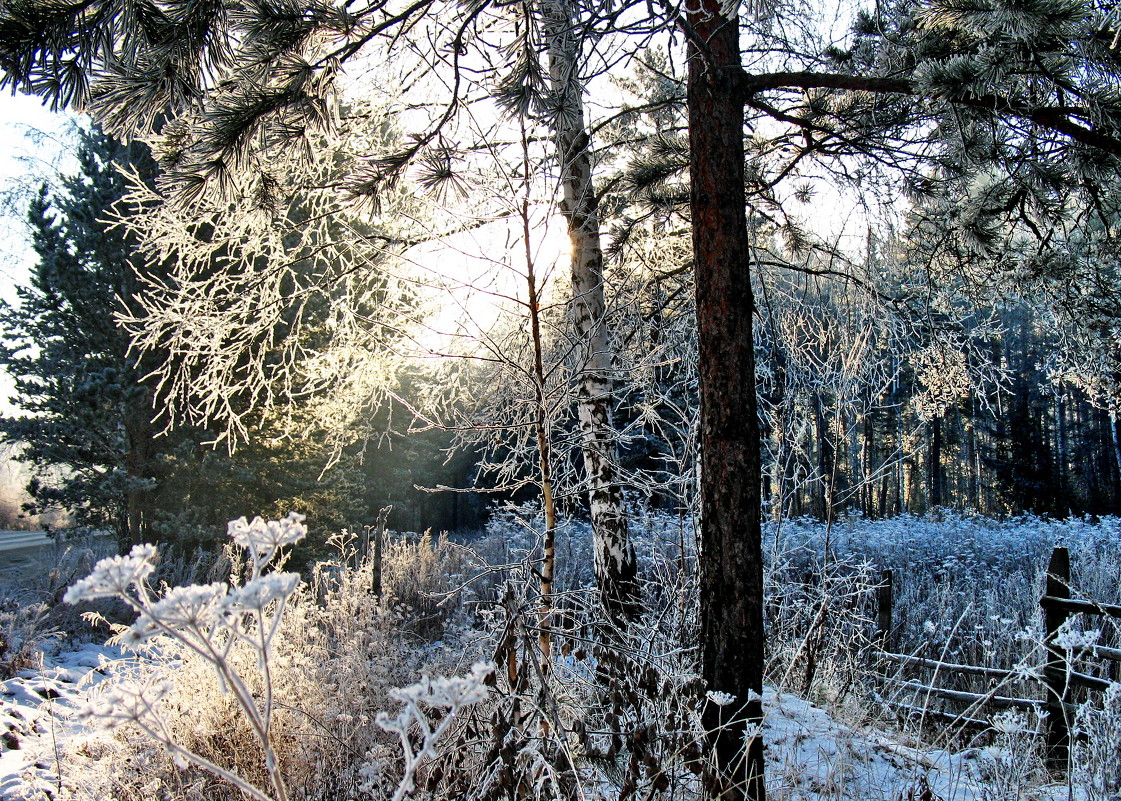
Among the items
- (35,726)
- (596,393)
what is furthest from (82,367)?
(596,393)

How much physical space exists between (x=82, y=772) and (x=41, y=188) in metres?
10.4

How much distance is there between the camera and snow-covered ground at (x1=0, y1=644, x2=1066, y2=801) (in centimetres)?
284

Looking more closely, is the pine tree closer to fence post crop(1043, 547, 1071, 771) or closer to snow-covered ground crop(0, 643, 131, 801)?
snow-covered ground crop(0, 643, 131, 801)

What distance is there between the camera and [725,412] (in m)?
2.84

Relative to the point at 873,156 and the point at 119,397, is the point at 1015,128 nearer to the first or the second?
the point at 873,156

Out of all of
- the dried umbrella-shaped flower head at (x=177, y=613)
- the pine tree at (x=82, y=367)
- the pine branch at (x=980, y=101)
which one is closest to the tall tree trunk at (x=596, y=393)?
the pine branch at (x=980, y=101)

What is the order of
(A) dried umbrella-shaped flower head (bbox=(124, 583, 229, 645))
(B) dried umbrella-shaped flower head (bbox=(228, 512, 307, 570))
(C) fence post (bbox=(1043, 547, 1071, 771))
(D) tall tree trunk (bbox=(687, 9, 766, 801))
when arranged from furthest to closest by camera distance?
(C) fence post (bbox=(1043, 547, 1071, 771))
(D) tall tree trunk (bbox=(687, 9, 766, 801))
(B) dried umbrella-shaped flower head (bbox=(228, 512, 307, 570))
(A) dried umbrella-shaped flower head (bbox=(124, 583, 229, 645))

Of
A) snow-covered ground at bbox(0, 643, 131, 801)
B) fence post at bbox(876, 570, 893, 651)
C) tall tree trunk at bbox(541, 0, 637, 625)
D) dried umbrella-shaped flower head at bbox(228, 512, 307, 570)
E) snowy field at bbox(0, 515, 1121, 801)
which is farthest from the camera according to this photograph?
fence post at bbox(876, 570, 893, 651)

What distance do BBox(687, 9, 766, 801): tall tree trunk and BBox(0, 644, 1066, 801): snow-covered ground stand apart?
47 cm

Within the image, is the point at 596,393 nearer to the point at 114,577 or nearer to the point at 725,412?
the point at 725,412

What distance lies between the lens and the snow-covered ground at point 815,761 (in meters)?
2.84

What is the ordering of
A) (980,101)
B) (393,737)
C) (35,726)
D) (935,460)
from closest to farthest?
(980,101) < (393,737) < (35,726) < (935,460)

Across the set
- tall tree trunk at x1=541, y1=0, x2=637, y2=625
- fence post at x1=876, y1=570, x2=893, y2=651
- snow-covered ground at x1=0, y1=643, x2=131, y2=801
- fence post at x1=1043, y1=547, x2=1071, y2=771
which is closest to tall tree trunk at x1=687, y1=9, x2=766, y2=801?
tall tree trunk at x1=541, y1=0, x2=637, y2=625

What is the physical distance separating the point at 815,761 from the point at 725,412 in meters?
1.91
